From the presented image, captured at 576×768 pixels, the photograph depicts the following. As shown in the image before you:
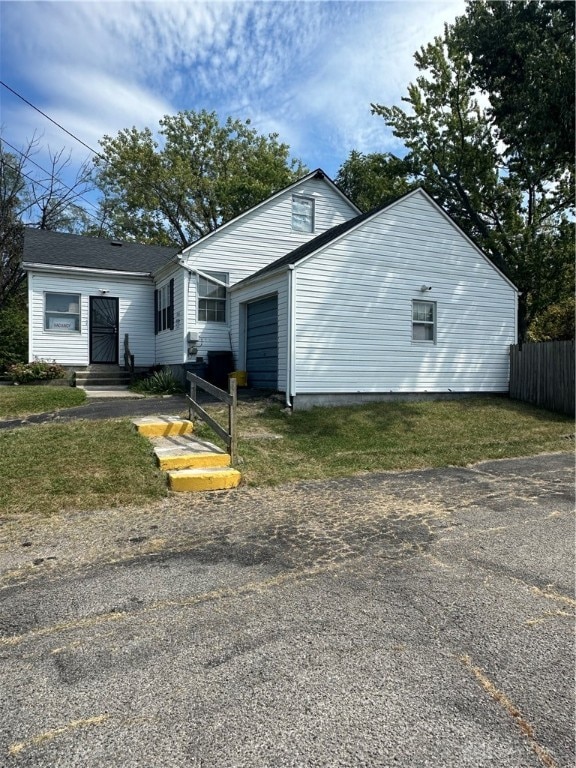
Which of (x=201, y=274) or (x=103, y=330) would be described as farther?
(x=103, y=330)

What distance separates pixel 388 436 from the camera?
30.3ft

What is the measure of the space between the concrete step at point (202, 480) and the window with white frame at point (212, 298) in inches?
347

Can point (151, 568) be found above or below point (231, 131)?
below

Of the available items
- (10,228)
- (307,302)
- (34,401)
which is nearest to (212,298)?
(307,302)

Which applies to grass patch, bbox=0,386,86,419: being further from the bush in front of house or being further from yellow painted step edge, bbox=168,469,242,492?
yellow painted step edge, bbox=168,469,242,492

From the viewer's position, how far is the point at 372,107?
21781mm

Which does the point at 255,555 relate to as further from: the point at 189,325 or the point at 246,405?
the point at 189,325

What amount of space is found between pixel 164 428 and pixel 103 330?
394 inches

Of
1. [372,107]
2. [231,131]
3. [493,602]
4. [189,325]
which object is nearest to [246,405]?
[189,325]

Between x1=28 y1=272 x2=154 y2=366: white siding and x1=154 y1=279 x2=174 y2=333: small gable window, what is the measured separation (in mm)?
259

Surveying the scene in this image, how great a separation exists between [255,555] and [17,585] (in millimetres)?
1669

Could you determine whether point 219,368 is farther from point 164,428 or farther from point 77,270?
point 77,270

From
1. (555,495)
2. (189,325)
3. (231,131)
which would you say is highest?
(231,131)

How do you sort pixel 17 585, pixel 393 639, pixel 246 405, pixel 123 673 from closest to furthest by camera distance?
pixel 123 673
pixel 393 639
pixel 17 585
pixel 246 405
